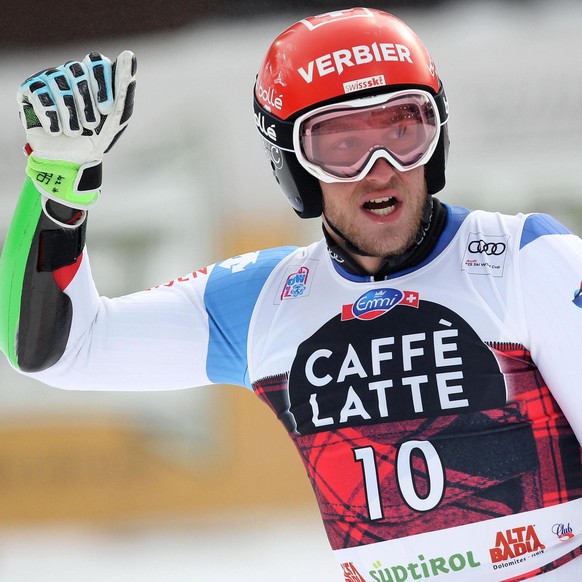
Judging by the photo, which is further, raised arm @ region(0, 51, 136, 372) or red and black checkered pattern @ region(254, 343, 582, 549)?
raised arm @ region(0, 51, 136, 372)

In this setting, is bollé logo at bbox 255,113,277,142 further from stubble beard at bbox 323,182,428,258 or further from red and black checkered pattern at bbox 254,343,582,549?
red and black checkered pattern at bbox 254,343,582,549

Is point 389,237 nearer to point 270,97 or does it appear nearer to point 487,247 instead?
point 487,247

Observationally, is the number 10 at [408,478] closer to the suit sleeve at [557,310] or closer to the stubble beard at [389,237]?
the suit sleeve at [557,310]

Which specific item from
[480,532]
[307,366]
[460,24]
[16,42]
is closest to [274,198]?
[460,24]

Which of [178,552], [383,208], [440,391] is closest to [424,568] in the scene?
[440,391]

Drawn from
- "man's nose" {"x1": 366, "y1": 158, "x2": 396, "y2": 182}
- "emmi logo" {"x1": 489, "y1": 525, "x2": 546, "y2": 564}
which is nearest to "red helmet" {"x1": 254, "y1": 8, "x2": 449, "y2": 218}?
"man's nose" {"x1": 366, "y1": 158, "x2": 396, "y2": 182}

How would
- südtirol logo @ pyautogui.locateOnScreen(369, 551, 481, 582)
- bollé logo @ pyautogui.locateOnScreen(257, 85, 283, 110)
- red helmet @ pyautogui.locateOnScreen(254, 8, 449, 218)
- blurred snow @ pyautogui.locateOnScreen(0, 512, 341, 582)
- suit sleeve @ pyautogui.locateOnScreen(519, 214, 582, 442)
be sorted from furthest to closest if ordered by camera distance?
1. blurred snow @ pyautogui.locateOnScreen(0, 512, 341, 582)
2. bollé logo @ pyautogui.locateOnScreen(257, 85, 283, 110)
3. red helmet @ pyautogui.locateOnScreen(254, 8, 449, 218)
4. südtirol logo @ pyautogui.locateOnScreen(369, 551, 481, 582)
5. suit sleeve @ pyautogui.locateOnScreen(519, 214, 582, 442)

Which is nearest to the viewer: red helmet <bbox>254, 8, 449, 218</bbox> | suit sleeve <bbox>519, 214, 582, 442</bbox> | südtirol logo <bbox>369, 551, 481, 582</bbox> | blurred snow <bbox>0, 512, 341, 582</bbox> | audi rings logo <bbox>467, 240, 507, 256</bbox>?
suit sleeve <bbox>519, 214, 582, 442</bbox>

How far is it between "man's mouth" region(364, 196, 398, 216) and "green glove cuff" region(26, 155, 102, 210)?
2.33 ft

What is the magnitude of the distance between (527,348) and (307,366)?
544 millimetres

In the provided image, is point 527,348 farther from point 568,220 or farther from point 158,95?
point 158,95

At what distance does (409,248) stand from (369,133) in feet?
0.99

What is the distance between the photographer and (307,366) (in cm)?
265

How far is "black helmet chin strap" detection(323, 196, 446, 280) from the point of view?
8.71ft
